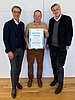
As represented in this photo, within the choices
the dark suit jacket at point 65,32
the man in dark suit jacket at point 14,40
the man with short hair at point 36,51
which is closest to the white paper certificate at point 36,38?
the man with short hair at point 36,51

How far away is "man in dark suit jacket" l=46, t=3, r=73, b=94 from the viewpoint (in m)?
3.40

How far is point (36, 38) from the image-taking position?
3.64 metres

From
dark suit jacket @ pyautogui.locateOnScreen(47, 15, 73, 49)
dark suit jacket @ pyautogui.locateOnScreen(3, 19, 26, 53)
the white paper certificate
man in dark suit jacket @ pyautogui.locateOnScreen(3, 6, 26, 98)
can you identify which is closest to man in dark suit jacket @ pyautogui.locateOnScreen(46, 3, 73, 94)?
dark suit jacket @ pyautogui.locateOnScreen(47, 15, 73, 49)

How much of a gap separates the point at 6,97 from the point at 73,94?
1121 mm

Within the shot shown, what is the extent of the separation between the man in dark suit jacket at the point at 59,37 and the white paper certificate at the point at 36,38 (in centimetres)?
16

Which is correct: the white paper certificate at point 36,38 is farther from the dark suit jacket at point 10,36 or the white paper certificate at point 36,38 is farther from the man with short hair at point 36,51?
the dark suit jacket at point 10,36

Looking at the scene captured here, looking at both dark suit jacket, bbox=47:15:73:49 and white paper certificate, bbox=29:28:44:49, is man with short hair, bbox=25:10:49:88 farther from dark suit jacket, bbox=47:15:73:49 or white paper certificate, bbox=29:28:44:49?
dark suit jacket, bbox=47:15:73:49

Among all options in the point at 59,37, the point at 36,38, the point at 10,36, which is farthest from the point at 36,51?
the point at 10,36

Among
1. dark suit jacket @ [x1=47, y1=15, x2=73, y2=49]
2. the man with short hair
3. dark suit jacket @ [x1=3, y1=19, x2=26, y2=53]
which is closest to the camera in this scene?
dark suit jacket @ [x1=3, y1=19, x2=26, y2=53]

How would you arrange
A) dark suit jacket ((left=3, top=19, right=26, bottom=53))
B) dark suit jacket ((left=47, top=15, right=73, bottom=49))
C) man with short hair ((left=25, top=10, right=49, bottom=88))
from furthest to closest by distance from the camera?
man with short hair ((left=25, top=10, right=49, bottom=88)) → dark suit jacket ((left=47, top=15, right=73, bottom=49)) → dark suit jacket ((left=3, top=19, right=26, bottom=53))

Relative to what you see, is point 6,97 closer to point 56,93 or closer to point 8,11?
point 56,93

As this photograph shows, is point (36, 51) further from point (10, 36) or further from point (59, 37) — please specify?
point (10, 36)

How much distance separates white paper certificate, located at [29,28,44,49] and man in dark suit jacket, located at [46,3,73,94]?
156 mm

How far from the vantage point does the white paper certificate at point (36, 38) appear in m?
3.60
